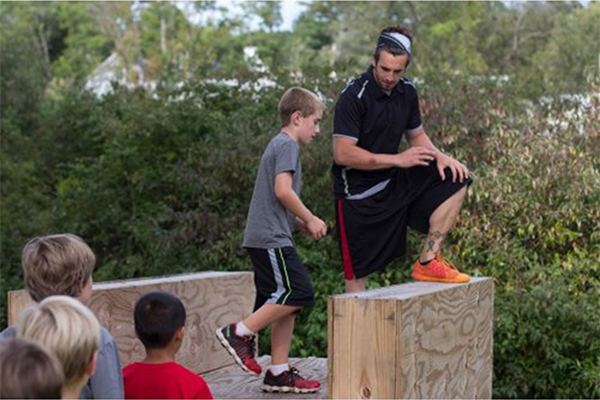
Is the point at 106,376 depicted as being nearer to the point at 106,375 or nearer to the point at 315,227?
the point at 106,375

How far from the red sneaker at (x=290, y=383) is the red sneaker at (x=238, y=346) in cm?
14

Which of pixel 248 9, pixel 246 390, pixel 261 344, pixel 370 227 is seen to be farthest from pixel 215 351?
pixel 248 9

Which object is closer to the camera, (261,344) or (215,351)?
(215,351)

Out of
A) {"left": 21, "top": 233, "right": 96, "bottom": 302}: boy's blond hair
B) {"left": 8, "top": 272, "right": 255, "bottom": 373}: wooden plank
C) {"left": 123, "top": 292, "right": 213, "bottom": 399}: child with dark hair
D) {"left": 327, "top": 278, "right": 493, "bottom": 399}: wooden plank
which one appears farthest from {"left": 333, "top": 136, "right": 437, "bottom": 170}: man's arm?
{"left": 21, "top": 233, "right": 96, "bottom": 302}: boy's blond hair

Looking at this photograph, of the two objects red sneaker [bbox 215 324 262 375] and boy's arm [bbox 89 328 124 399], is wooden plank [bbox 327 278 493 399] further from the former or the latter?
boy's arm [bbox 89 328 124 399]

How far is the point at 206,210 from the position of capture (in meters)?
10.2

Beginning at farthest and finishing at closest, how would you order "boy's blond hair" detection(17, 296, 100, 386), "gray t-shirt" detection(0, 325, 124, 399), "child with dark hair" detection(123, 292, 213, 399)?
"child with dark hair" detection(123, 292, 213, 399)
"gray t-shirt" detection(0, 325, 124, 399)
"boy's blond hair" detection(17, 296, 100, 386)

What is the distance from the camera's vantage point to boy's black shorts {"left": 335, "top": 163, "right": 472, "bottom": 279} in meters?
5.55

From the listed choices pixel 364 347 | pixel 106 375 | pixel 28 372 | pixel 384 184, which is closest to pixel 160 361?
pixel 106 375

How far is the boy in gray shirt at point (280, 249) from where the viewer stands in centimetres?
536

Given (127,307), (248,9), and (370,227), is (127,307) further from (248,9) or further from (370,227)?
(248,9)

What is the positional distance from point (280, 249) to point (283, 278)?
0.14 metres

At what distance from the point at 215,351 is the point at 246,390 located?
0.75 meters

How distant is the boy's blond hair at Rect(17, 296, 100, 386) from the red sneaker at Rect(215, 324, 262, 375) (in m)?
2.05
